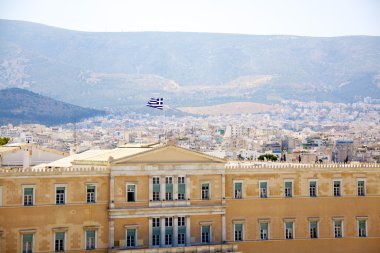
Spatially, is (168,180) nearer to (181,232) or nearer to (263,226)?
(181,232)

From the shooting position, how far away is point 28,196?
44844mm

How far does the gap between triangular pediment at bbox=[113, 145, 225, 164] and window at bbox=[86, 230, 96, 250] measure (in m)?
4.50

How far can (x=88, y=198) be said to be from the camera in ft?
152

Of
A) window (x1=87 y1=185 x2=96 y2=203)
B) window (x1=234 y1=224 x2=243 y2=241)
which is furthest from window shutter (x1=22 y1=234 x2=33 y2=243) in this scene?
window (x1=234 y1=224 x2=243 y2=241)

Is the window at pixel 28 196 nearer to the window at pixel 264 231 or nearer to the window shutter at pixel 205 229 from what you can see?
the window shutter at pixel 205 229

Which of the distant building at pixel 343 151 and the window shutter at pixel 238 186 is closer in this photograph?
the window shutter at pixel 238 186

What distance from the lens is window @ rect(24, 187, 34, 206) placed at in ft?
147

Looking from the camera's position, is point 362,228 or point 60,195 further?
point 362,228

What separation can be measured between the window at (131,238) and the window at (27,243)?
5.96 meters

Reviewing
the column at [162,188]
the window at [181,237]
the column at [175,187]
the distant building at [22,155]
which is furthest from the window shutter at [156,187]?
the distant building at [22,155]

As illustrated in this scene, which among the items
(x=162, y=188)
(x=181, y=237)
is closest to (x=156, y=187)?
(x=162, y=188)

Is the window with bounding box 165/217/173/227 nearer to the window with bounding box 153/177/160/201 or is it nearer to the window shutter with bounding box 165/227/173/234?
the window shutter with bounding box 165/227/173/234

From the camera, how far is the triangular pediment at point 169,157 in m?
47.2

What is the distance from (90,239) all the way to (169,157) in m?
7.08
